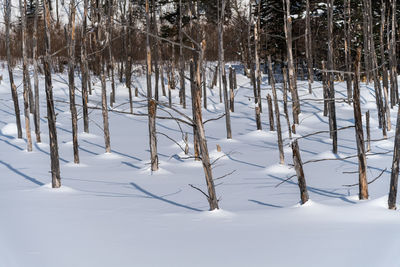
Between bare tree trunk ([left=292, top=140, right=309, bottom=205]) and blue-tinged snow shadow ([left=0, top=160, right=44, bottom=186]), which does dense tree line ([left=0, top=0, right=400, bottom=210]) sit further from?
blue-tinged snow shadow ([left=0, top=160, right=44, bottom=186])

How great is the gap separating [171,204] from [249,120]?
51.2 feet

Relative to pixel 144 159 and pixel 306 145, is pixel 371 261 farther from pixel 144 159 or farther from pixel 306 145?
pixel 306 145

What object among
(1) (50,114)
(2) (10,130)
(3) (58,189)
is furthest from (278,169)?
(2) (10,130)

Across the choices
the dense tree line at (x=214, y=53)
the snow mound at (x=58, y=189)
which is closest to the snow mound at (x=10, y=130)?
the dense tree line at (x=214, y=53)

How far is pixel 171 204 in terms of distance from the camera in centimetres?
912

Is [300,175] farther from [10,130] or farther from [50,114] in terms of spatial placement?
[10,130]

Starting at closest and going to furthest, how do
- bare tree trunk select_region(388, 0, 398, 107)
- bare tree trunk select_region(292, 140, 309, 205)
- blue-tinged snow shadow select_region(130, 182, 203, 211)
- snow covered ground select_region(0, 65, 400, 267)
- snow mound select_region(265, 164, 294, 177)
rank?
1. snow covered ground select_region(0, 65, 400, 267)
2. bare tree trunk select_region(292, 140, 309, 205)
3. blue-tinged snow shadow select_region(130, 182, 203, 211)
4. snow mound select_region(265, 164, 294, 177)
5. bare tree trunk select_region(388, 0, 398, 107)

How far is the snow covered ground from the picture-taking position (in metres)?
5.71

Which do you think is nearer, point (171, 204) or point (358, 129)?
point (358, 129)

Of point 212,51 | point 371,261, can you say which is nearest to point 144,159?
point 371,261

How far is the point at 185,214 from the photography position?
8.01m

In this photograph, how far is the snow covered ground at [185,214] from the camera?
5715 millimetres

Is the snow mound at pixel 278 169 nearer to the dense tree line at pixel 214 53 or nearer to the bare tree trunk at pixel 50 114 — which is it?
the dense tree line at pixel 214 53

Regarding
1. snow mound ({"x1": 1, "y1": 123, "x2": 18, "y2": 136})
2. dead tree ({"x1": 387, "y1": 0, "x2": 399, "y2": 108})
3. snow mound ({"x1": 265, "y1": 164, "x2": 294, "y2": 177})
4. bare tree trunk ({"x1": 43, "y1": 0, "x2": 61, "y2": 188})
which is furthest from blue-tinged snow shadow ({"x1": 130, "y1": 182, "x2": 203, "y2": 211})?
dead tree ({"x1": 387, "y1": 0, "x2": 399, "y2": 108})
